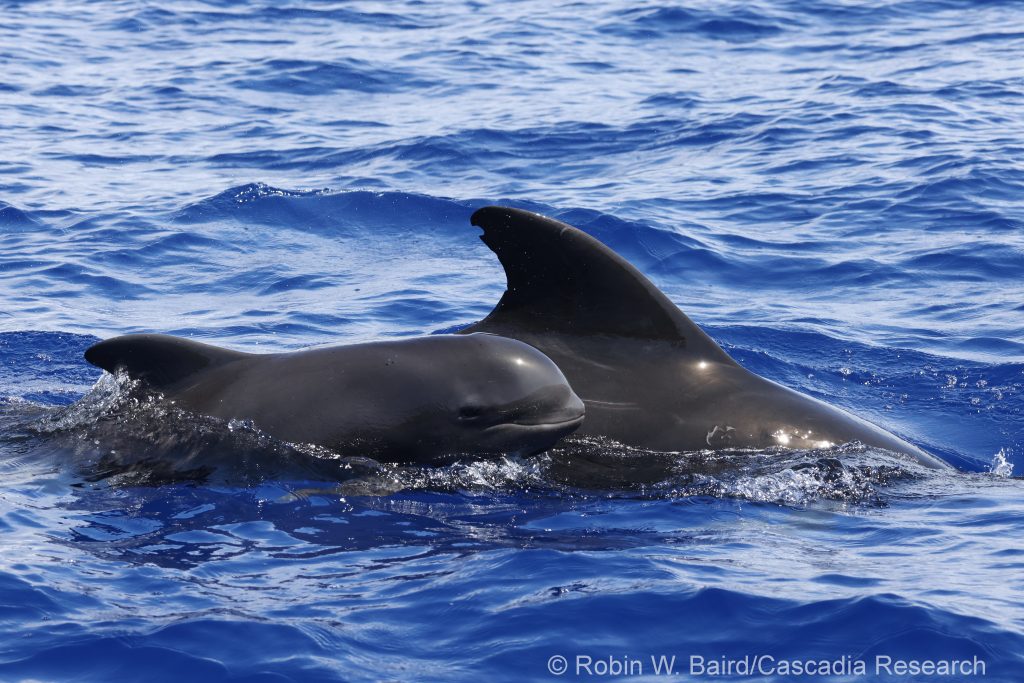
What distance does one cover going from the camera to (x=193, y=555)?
7.82 meters

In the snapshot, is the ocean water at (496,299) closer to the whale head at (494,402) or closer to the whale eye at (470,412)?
the whale head at (494,402)

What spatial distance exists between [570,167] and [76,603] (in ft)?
50.3

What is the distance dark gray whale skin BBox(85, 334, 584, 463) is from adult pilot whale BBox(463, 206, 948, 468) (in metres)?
0.76

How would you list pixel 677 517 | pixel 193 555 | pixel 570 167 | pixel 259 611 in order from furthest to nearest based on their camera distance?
pixel 570 167, pixel 677 517, pixel 193 555, pixel 259 611

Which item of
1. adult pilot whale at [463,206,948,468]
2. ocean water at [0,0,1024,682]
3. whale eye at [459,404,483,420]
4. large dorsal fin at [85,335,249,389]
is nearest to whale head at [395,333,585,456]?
whale eye at [459,404,483,420]

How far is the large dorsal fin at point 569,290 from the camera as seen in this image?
30.7 ft

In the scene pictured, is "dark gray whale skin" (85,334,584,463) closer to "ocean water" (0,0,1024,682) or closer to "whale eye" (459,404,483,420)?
"whale eye" (459,404,483,420)

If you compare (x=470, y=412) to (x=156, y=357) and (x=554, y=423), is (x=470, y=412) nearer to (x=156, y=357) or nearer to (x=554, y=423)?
(x=554, y=423)

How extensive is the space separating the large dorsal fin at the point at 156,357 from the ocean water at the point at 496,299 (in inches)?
10.9

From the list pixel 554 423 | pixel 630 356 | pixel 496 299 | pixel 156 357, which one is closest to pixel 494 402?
pixel 554 423

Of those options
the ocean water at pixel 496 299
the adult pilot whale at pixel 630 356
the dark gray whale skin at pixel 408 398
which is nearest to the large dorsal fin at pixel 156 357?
the dark gray whale skin at pixel 408 398

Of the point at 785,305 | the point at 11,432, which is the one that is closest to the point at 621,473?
the point at 11,432

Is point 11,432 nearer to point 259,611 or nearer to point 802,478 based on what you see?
point 259,611

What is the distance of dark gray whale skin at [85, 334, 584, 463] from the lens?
8719 millimetres
